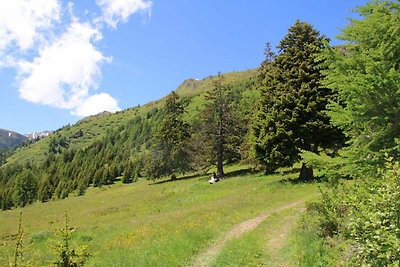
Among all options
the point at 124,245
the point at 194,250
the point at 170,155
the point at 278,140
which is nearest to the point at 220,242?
the point at 194,250

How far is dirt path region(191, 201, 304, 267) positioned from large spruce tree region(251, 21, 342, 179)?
7781 millimetres

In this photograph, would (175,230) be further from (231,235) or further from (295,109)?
(295,109)

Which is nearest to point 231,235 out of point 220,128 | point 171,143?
point 220,128

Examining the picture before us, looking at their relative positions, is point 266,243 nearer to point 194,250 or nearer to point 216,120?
point 194,250

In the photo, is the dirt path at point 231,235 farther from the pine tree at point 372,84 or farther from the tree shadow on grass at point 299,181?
the pine tree at point 372,84

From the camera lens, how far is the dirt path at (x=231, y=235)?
680 inches

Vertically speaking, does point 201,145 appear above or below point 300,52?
below

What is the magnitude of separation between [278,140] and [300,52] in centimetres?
865

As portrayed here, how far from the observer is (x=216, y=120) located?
5394 centimetres

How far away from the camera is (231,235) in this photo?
21.1 m

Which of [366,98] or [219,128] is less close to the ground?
[219,128]

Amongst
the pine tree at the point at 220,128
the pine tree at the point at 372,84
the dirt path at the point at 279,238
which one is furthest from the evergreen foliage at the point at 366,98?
the pine tree at the point at 220,128

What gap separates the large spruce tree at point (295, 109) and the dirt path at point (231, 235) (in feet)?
25.5

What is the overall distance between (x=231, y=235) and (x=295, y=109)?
16036 millimetres
